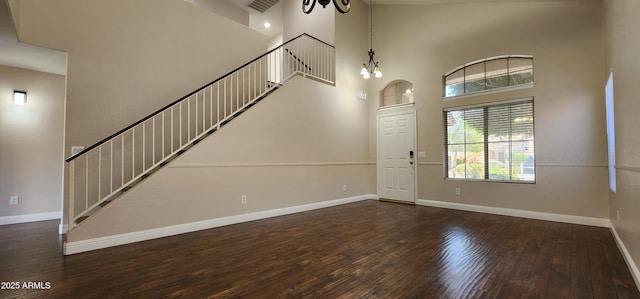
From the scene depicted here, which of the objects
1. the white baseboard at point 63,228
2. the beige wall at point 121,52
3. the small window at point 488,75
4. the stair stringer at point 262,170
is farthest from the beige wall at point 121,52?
the small window at point 488,75

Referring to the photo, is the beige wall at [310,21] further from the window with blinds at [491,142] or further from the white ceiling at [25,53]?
the window with blinds at [491,142]

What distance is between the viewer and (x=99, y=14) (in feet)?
12.1

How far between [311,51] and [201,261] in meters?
5.12

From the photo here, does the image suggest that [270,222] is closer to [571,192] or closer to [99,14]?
[99,14]

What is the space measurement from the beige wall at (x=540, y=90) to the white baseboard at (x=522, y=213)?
8 centimetres

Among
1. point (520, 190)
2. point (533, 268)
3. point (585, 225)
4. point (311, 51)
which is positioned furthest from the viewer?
point (311, 51)

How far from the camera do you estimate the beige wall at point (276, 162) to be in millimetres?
3484

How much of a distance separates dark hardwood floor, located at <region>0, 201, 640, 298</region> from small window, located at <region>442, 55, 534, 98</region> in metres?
2.60

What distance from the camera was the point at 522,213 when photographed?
4648 mm

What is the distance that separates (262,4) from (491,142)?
6434mm

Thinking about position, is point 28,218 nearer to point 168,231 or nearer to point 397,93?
point 168,231

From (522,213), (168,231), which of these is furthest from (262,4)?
(522,213)

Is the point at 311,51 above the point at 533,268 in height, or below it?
above

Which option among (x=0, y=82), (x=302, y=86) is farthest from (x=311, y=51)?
(x=0, y=82)
